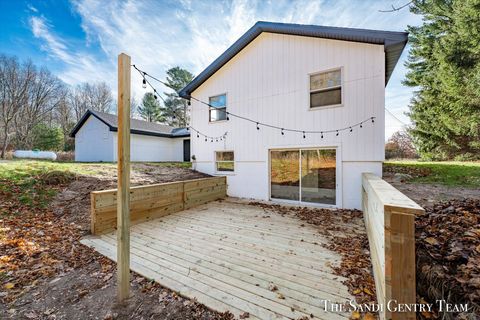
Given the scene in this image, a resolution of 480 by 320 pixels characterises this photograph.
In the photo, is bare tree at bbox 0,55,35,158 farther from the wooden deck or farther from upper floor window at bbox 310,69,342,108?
upper floor window at bbox 310,69,342,108

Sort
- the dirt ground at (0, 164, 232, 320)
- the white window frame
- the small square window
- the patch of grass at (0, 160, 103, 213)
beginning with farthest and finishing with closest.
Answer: the small square window, the white window frame, the patch of grass at (0, 160, 103, 213), the dirt ground at (0, 164, 232, 320)

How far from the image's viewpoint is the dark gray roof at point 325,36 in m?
5.13

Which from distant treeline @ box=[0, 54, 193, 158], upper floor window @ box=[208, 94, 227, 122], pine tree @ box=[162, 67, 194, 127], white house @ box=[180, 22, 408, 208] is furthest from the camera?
pine tree @ box=[162, 67, 194, 127]

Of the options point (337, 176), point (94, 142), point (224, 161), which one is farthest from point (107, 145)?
point (337, 176)

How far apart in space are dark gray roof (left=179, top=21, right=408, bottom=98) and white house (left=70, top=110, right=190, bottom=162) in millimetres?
7702

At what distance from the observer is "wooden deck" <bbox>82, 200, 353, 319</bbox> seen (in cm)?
217

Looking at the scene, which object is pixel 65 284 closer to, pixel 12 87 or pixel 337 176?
pixel 337 176

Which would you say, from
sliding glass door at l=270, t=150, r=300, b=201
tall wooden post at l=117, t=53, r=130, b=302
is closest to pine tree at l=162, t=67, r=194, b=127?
sliding glass door at l=270, t=150, r=300, b=201

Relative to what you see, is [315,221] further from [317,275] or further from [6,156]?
[6,156]

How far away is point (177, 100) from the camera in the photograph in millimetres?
27250

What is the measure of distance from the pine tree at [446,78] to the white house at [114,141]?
51.2 feet

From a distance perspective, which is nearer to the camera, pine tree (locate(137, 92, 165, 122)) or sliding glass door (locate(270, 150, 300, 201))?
sliding glass door (locate(270, 150, 300, 201))

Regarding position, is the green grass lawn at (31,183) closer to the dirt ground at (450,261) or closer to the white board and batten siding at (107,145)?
the white board and batten siding at (107,145)

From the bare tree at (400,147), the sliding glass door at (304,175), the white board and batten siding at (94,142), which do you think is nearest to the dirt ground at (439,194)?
the sliding glass door at (304,175)
